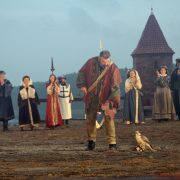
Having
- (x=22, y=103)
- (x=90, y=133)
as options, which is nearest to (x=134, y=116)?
(x=22, y=103)

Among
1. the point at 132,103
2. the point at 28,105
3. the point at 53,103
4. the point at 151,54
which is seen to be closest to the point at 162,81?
the point at 132,103

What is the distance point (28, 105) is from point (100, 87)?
8.10m

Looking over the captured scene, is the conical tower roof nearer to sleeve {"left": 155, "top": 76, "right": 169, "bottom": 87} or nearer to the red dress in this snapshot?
sleeve {"left": 155, "top": 76, "right": 169, "bottom": 87}

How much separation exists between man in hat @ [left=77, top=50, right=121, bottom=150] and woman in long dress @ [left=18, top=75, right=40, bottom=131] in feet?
25.4

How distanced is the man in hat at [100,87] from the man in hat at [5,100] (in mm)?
7864

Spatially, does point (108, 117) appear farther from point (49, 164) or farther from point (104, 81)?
point (49, 164)

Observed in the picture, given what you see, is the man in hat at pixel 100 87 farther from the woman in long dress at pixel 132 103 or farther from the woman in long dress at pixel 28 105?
the woman in long dress at pixel 132 103

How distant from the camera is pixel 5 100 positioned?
17.5 metres

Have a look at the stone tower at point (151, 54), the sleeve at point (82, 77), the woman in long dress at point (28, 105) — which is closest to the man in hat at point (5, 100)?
the woman in long dress at point (28, 105)

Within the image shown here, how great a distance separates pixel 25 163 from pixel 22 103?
10033 millimetres

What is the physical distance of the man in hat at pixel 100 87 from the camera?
9695 millimetres

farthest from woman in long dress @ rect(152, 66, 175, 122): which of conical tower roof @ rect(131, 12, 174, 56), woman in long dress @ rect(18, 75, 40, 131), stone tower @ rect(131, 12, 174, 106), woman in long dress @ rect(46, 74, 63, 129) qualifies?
conical tower roof @ rect(131, 12, 174, 56)

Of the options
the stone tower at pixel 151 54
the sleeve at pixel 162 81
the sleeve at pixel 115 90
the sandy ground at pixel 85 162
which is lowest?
the sandy ground at pixel 85 162

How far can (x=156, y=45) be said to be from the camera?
51375 millimetres
